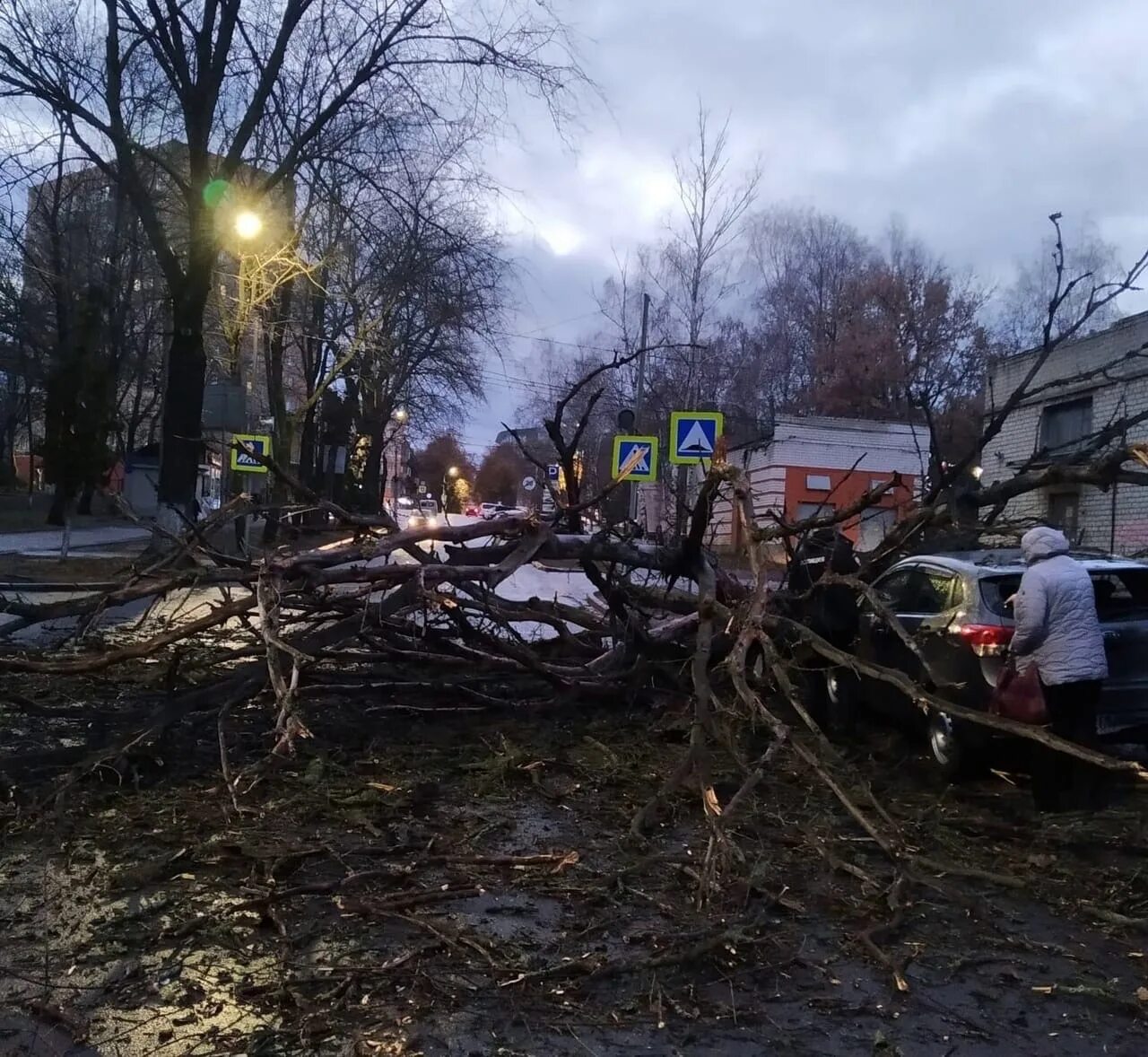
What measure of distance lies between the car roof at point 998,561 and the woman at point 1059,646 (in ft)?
3.35

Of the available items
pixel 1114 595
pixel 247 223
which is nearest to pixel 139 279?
pixel 247 223

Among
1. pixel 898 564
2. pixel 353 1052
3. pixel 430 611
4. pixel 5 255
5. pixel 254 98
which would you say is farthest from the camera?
pixel 5 255

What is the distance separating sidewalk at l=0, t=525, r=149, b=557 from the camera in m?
25.6

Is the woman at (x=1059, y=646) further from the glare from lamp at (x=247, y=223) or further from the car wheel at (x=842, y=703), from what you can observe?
the glare from lamp at (x=247, y=223)

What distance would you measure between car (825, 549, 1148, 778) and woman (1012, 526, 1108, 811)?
0.49 meters

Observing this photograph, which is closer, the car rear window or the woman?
the woman

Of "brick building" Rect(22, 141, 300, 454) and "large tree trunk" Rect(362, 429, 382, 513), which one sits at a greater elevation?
"brick building" Rect(22, 141, 300, 454)

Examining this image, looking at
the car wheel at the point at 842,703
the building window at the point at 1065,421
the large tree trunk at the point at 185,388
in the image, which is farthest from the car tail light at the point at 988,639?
the building window at the point at 1065,421

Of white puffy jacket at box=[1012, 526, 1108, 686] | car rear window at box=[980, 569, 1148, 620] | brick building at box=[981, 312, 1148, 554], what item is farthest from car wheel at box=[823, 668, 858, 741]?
brick building at box=[981, 312, 1148, 554]

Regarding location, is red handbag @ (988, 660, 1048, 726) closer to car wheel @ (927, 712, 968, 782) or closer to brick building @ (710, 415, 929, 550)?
car wheel @ (927, 712, 968, 782)

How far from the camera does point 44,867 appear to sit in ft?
16.1

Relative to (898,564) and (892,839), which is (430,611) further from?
(892,839)

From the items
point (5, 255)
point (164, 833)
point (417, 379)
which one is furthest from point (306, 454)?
point (164, 833)

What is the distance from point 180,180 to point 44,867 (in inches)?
573
